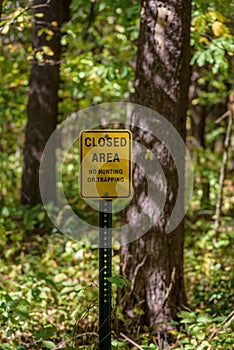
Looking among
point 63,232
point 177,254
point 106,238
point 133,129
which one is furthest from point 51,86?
point 106,238

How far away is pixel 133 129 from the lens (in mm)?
4277

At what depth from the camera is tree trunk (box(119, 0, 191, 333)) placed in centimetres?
416

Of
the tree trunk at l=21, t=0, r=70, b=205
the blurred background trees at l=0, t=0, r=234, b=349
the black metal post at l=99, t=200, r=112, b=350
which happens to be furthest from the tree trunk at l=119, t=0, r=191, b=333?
the tree trunk at l=21, t=0, r=70, b=205

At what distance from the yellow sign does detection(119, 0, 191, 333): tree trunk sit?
4.41 ft

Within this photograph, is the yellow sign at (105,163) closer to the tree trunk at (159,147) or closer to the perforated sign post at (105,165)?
the perforated sign post at (105,165)

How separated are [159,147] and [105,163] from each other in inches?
54.4

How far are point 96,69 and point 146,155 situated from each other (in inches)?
96.8

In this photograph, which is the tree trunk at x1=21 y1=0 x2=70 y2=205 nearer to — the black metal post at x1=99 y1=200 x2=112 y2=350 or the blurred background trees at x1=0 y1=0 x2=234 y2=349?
the blurred background trees at x1=0 y1=0 x2=234 y2=349

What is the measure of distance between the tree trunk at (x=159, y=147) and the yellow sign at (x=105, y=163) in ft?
4.41

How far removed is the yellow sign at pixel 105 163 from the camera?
9.37 feet

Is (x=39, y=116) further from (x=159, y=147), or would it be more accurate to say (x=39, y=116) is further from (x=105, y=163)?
(x=105, y=163)

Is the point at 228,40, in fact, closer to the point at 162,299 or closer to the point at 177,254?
the point at 177,254

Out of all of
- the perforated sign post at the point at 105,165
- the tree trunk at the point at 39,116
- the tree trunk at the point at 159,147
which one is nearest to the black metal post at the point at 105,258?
the perforated sign post at the point at 105,165

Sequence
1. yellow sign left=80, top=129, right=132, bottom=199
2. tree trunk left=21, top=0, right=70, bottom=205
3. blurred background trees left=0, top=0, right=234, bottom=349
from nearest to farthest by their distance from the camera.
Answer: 1. yellow sign left=80, top=129, right=132, bottom=199
2. blurred background trees left=0, top=0, right=234, bottom=349
3. tree trunk left=21, top=0, right=70, bottom=205
